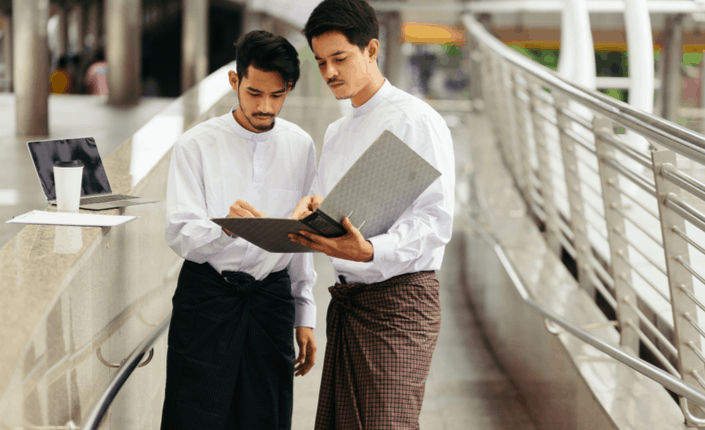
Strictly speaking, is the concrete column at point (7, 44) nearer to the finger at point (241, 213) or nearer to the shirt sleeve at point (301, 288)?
the shirt sleeve at point (301, 288)

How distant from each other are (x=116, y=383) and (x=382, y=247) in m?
0.87

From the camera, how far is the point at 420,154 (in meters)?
1.87

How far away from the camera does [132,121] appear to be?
1054 cm

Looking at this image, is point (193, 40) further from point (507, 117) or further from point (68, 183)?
point (68, 183)

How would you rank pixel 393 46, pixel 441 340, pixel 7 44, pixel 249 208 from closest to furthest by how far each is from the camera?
pixel 249 208
pixel 441 340
pixel 393 46
pixel 7 44

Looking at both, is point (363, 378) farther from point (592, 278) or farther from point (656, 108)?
point (656, 108)

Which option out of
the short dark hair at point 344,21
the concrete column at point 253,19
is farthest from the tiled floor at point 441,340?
the concrete column at point 253,19

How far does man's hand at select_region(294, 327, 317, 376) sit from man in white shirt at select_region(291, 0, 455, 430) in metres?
0.18

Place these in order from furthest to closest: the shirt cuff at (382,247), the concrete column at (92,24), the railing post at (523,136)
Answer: the concrete column at (92,24) < the railing post at (523,136) < the shirt cuff at (382,247)

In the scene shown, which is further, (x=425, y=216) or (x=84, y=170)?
(x=84, y=170)

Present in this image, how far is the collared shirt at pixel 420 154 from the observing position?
69.3 inches

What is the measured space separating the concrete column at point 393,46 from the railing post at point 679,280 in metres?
13.3

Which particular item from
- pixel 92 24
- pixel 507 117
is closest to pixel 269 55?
pixel 507 117

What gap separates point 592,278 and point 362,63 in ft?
6.60
